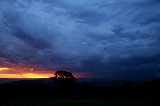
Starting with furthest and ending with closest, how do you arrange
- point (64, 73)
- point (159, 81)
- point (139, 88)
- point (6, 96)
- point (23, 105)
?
point (64, 73)
point (159, 81)
point (139, 88)
point (6, 96)
point (23, 105)

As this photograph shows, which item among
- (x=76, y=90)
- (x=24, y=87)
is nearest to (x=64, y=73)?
(x=76, y=90)

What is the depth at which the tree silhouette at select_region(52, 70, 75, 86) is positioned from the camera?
9649cm

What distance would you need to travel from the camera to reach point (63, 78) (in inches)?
3858

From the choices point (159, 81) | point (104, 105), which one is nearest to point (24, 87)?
point (104, 105)

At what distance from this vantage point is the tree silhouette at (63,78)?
9649 cm

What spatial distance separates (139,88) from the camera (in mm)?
85500

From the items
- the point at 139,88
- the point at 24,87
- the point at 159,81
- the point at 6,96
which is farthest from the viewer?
the point at 159,81

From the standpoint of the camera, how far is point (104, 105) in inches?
2158

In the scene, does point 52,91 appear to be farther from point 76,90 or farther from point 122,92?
point 122,92

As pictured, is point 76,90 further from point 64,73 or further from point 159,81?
point 159,81

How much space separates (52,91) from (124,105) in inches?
1276

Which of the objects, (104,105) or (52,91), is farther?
(52,91)

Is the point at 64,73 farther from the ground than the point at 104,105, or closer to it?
farther from the ground

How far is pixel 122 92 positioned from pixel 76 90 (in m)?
17.7
